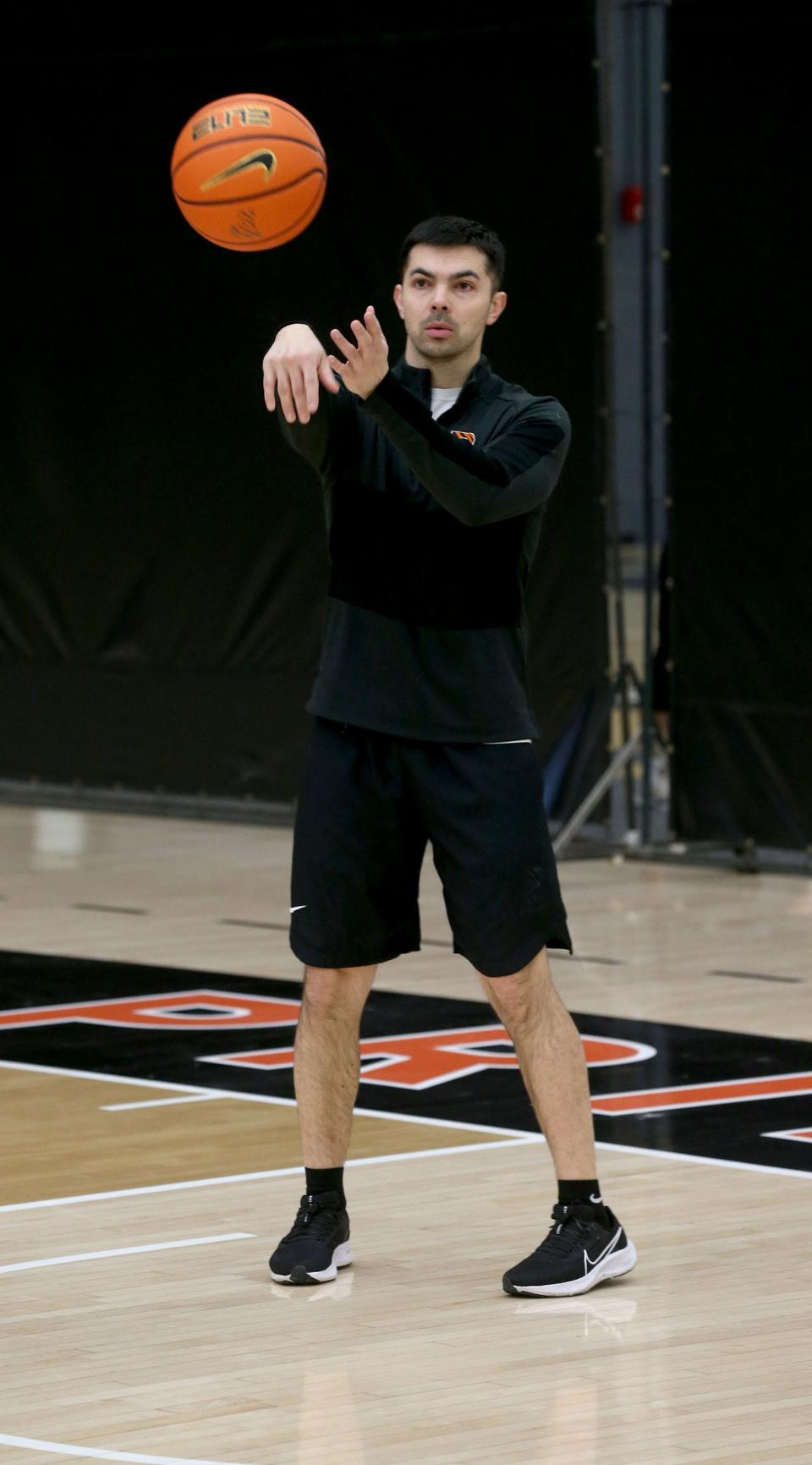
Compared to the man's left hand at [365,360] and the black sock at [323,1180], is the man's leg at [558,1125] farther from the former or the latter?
the man's left hand at [365,360]

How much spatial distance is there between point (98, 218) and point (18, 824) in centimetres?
297

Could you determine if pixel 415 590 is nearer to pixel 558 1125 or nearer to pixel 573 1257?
pixel 558 1125

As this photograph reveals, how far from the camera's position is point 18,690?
45.1 feet

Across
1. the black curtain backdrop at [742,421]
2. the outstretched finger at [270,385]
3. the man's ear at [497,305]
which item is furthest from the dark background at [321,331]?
the outstretched finger at [270,385]

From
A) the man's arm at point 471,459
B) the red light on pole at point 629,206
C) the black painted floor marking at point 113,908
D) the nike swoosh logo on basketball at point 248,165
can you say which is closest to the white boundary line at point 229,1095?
the man's arm at point 471,459

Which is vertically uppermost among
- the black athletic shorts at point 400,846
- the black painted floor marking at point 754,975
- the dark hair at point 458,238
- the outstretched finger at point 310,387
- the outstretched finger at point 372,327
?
the dark hair at point 458,238

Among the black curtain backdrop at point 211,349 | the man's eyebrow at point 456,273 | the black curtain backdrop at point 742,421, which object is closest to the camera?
the man's eyebrow at point 456,273

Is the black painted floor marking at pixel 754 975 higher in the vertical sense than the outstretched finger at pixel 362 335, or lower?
lower

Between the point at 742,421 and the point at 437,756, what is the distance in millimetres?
6306

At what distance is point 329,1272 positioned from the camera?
507 centimetres

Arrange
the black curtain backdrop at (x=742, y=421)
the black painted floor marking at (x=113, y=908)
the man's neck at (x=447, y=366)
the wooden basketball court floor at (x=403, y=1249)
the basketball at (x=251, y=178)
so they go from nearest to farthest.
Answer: the wooden basketball court floor at (x=403, y=1249) → the man's neck at (x=447, y=366) → the basketball at (x=251, y=178) → the black painted floor marking at (x=113, y=908) → the black curtain backdrop at (x=742, y=421)

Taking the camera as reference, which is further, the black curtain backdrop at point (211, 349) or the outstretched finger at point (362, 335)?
the black curtain backdrop at point (211, 349)

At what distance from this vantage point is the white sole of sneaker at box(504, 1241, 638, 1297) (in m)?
4.98

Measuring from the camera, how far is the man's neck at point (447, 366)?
198 inches
